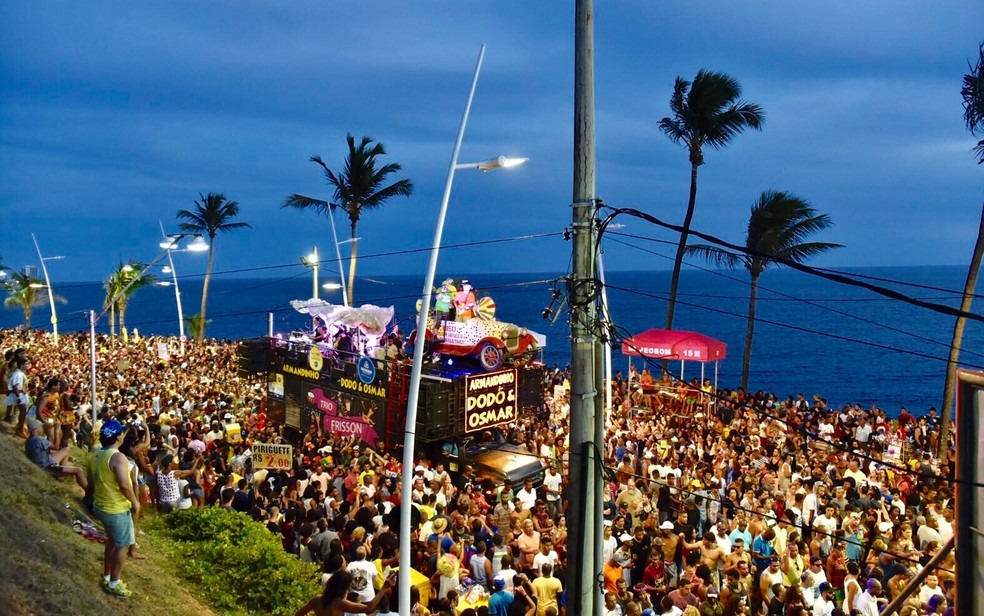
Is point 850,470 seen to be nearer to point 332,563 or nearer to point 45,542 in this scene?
point 332,563

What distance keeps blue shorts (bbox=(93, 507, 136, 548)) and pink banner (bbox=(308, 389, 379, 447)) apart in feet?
37.5

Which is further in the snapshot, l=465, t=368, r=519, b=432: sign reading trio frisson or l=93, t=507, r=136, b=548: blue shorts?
l=465, t=368, r=519, b=432: sign reading trio frisson

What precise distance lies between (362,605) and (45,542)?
3.68 m

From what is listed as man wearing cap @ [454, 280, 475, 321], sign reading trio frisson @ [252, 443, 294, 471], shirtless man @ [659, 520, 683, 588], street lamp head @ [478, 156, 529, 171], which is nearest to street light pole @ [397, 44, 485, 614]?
street lamp head @ [478, 156, 529, 171]

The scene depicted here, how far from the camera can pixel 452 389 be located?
1823cm

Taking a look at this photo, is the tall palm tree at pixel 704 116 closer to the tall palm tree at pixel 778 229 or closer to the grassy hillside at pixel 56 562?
the tall palm tree at pixel 778 229

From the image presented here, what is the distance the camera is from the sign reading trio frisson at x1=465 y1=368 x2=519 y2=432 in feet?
61.2

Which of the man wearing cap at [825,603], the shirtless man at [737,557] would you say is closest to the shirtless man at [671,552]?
the shirtless man at [737,557]

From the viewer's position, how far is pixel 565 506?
1432 centimetres

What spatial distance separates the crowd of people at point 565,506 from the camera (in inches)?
354

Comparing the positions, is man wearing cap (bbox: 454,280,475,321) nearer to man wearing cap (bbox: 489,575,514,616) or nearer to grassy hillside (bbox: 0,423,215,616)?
grassy hillside (bbox: 0,423,215,616)

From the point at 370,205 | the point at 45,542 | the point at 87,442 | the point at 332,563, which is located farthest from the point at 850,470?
the point at 370,205

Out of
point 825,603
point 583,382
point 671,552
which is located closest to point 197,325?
point 671,552

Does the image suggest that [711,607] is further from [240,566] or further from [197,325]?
[197,325]
